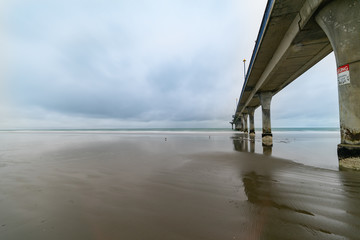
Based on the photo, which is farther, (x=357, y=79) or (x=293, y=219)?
(x=357, y=79)

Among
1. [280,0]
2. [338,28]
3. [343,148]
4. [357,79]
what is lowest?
[343,148]

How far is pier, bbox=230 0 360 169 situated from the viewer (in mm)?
4551

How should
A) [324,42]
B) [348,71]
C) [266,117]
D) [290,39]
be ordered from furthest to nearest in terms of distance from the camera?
[266,117] < [324,42] < [290,39] < [348,71]

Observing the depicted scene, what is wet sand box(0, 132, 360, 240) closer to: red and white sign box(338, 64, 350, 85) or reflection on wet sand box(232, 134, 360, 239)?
reflection on wet sand box(232, 134, 360, 239)

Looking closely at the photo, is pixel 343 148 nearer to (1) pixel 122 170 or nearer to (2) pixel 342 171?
(2) pixel 342 171

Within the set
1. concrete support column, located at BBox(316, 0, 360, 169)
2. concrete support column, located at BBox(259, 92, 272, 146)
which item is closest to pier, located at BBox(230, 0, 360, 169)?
concrete support column, located at BBox(316, 0, 360, 169)

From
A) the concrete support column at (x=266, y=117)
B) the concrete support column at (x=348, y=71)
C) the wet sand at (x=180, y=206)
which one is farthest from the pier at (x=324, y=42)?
the concrete support column at (x=266, y=117)

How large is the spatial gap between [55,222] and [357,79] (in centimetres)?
852

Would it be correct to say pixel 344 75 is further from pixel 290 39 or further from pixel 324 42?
pixel 324 42

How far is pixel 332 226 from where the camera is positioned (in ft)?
6.46

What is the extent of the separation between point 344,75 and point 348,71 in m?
0.14

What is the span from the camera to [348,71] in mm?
4637

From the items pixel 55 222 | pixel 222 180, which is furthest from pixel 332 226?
pixel 55 222

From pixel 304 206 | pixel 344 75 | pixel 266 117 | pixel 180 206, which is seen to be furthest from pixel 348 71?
pixel 266 117
